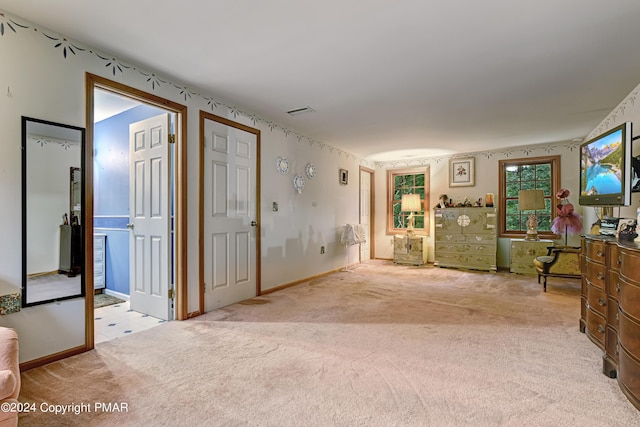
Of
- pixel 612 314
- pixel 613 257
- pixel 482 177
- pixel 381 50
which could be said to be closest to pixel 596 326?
pixel 612 314

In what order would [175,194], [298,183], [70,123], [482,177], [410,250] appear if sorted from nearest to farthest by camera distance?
[70,123]
[175,194]
[298,183]
[482,177]
[410,250]

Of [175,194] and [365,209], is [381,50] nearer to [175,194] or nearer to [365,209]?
[175,194]

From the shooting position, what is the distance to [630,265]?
69.7 inches

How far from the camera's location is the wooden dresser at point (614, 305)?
1.71 metres

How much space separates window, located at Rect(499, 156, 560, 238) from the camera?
5555 mm

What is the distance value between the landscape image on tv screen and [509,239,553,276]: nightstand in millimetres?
2199

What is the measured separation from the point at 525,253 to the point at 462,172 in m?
1.86

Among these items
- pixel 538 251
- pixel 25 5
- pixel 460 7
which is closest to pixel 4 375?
pixel 25 5

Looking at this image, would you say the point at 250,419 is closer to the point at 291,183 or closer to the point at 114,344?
the point at 114,344

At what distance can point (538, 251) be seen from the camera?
521 centimetres

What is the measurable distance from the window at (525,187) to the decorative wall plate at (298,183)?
381 cm

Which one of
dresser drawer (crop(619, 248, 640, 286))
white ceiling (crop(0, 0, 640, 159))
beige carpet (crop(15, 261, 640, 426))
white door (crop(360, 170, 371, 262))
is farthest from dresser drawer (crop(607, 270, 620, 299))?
white door (crop(360, 170, 371, 262))

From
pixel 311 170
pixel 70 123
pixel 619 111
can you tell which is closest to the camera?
pixel 70 123

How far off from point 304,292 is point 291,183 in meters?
1.55
